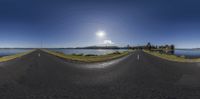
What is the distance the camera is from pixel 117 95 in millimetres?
8844

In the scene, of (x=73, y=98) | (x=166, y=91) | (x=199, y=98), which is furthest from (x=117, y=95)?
(x=199, y=98)

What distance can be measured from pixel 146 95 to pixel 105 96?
66.2 inches

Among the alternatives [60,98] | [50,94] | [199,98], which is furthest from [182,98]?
[50,94]

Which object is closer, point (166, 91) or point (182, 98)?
point (182, 98)

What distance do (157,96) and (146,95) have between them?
1.46 ft

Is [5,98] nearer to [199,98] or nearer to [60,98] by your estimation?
[60,98]

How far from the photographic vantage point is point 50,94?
9070 mm

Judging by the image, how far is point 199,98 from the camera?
8281mm

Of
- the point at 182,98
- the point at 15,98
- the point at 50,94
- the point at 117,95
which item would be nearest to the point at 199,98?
the point at 182,98

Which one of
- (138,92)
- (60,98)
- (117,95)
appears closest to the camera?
(60,98)

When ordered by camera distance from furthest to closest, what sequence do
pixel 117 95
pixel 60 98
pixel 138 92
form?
pixel 138 92 → pixel 117 95 → pixel 60 98

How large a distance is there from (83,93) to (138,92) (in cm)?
241

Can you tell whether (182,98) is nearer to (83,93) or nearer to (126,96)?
(126,96)

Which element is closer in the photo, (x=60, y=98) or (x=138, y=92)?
(x=60, y=98)
